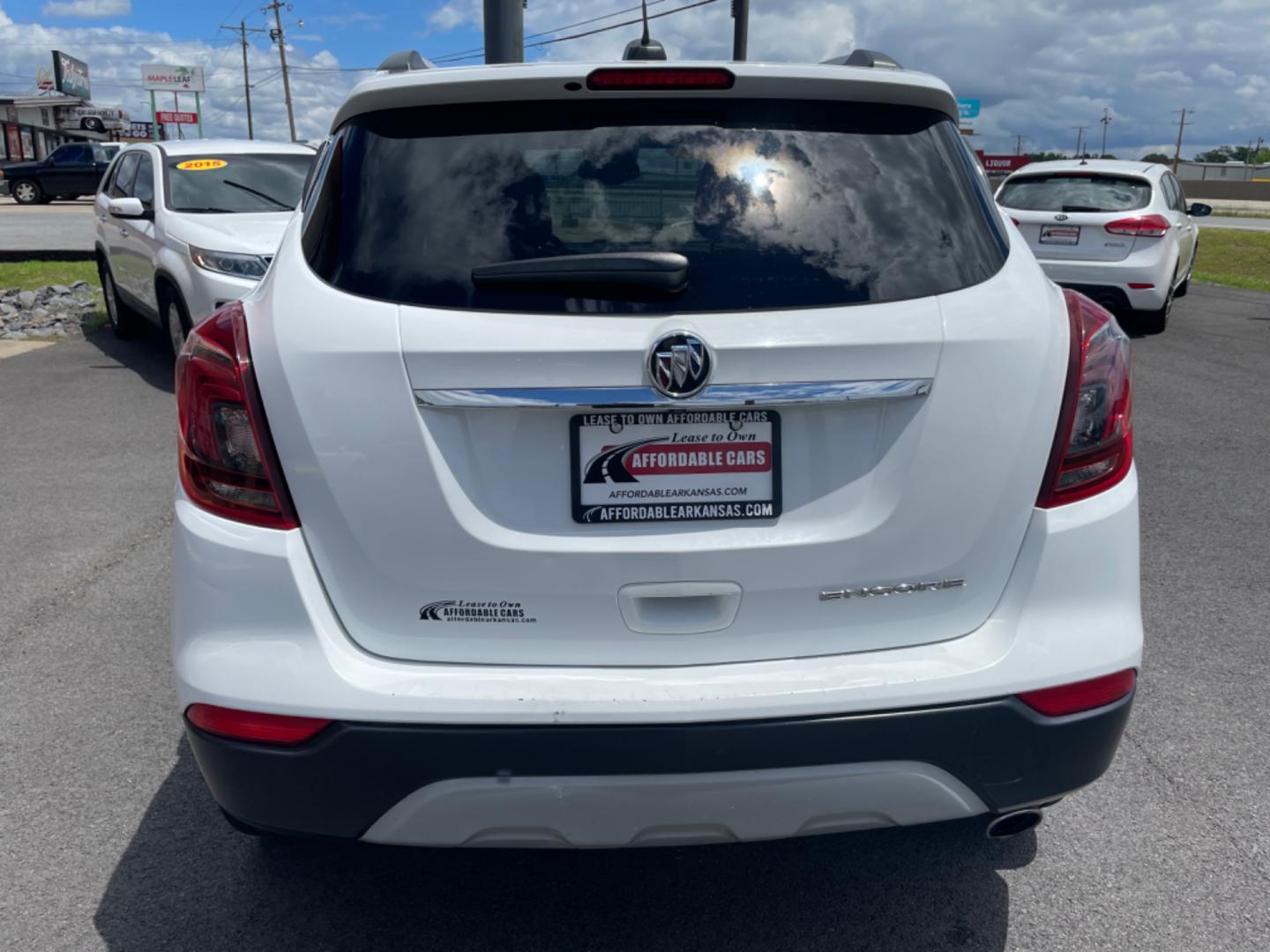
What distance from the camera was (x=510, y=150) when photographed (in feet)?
7.35

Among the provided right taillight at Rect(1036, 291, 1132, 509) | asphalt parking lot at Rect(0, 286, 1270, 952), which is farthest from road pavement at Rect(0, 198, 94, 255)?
right taillight at Rect(1036, 291, 1132, 509)

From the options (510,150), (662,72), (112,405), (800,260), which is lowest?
(112,405)

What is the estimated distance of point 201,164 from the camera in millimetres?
9906

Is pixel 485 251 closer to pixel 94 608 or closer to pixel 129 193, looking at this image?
pixel 94 608

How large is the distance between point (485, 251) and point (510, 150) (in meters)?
0.24

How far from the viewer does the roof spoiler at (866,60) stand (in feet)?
8.27

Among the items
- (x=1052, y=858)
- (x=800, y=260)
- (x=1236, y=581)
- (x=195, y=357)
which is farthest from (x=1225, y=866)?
(x=195, y=357)

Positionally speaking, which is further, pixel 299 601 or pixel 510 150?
pixel 510 150

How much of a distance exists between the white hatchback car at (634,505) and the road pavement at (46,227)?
1792cm

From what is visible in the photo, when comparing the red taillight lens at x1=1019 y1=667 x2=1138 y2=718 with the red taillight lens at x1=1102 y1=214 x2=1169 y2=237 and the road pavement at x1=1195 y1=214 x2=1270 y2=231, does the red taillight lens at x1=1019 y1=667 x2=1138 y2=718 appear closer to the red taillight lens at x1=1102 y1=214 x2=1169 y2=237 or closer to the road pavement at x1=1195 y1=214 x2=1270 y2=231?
the red taillight lens at x1=1102 y1=214 x2=1169 y2=237

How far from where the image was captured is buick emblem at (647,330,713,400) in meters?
2.03

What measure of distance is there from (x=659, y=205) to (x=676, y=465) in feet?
1.69

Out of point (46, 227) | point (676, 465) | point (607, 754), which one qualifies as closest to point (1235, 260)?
point (676, 465)

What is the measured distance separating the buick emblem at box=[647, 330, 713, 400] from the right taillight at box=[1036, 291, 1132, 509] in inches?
28.5
